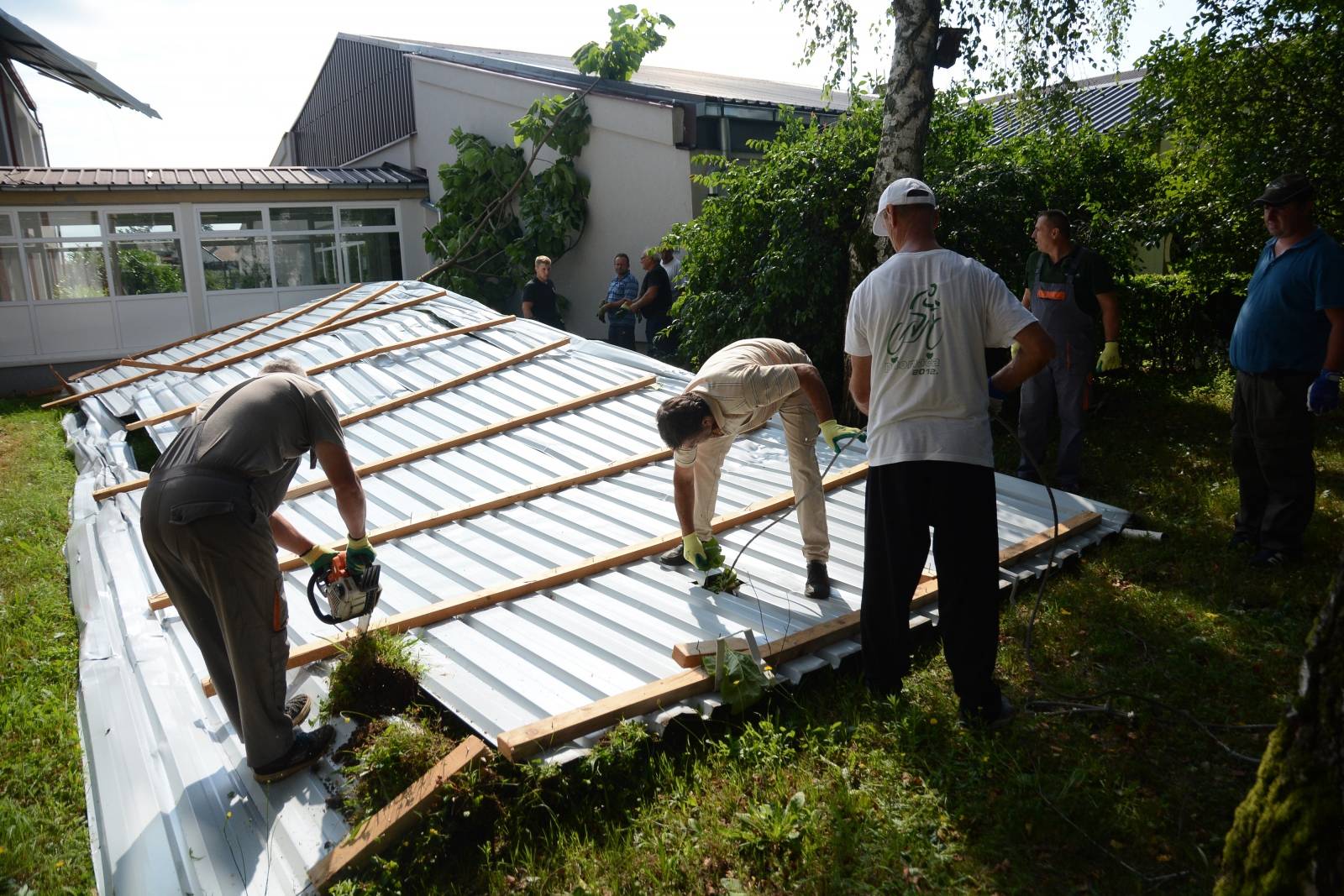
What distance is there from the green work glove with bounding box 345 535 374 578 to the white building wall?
8.63 meters

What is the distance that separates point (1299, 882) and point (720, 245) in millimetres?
7475

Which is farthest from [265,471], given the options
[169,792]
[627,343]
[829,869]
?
[627,343]

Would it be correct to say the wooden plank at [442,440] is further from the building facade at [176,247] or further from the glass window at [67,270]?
the glass window at [67,270]

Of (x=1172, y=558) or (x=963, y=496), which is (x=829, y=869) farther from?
(x=1172, y=558)

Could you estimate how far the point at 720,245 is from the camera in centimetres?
866

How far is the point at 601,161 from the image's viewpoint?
1299cm

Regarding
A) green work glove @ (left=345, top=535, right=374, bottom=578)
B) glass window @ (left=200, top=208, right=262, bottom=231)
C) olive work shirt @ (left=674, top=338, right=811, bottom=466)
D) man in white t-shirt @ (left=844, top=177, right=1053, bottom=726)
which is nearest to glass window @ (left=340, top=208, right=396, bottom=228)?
glass window @ (left=200, top=208, right=262, bottom=231)

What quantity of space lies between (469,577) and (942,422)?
261cm

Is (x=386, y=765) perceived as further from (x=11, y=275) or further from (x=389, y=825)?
(x=11, y=275)

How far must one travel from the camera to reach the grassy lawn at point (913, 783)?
2740 mm

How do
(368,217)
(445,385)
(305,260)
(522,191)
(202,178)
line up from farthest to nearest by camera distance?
(368,217), (305,260), (202,178), (522,191), (445,385)

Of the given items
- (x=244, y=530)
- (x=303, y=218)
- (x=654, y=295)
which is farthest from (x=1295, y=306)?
(x=303, y=218)

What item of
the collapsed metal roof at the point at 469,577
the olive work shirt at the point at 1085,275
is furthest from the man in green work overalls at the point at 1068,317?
the collapsed metal roof at the point at 469,577

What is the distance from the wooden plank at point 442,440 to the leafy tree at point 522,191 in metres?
5.97
